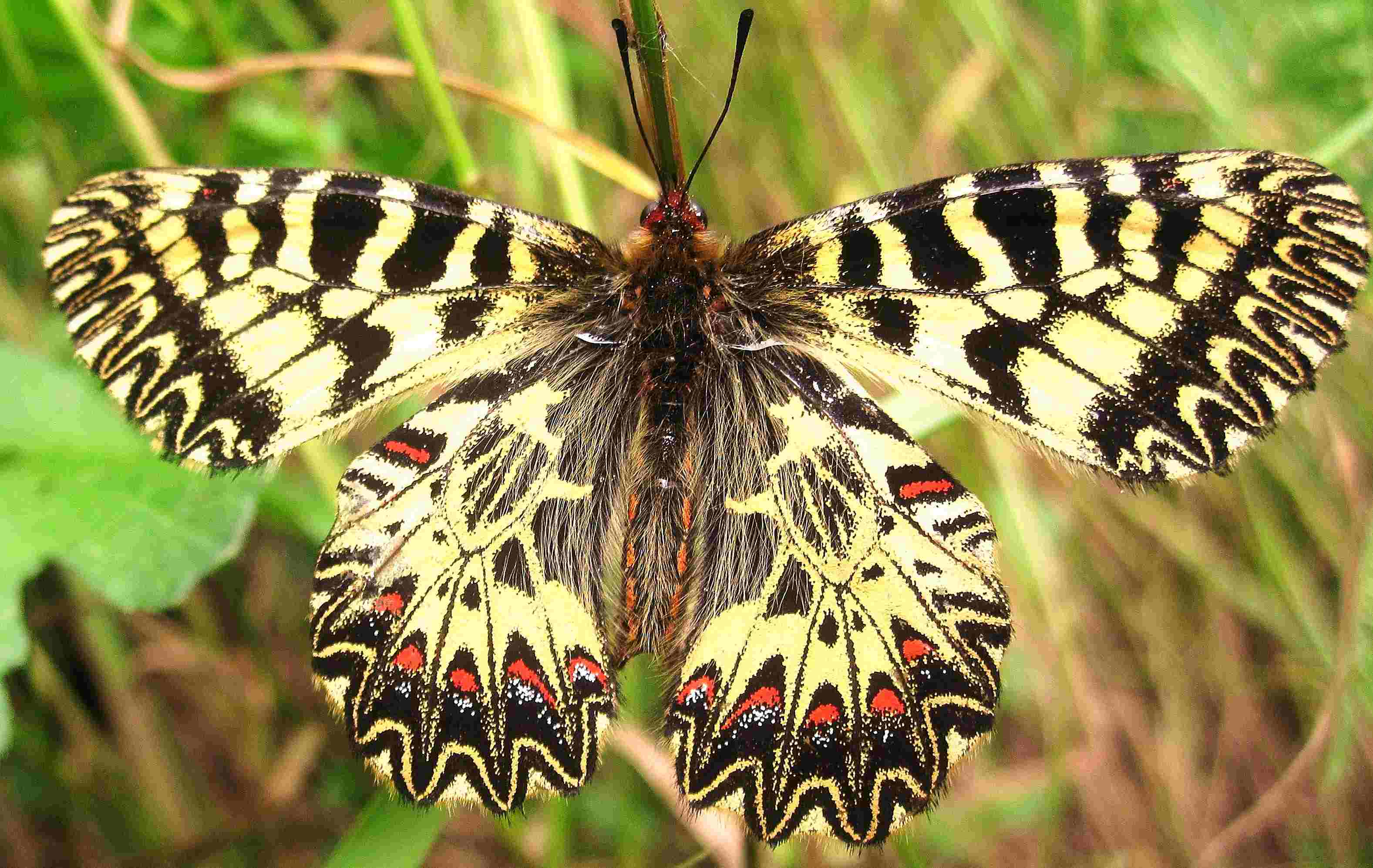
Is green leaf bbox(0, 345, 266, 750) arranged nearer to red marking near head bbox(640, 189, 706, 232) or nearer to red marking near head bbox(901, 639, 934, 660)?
red marking near head bbox(640, 189, 706, 232)

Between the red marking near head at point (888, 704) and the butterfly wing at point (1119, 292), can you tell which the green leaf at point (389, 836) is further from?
the butterfly wing at point (1119, 292)

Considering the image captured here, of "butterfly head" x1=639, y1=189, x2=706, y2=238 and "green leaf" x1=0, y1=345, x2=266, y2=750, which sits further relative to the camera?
"green leaf" x1=0, y1=345, x2=266, y2=750

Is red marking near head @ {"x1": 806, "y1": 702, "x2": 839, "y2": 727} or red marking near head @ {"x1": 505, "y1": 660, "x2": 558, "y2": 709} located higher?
red marking near head @ {"x1": 505, "y1": 660, "x2": 558, "y2": 709}

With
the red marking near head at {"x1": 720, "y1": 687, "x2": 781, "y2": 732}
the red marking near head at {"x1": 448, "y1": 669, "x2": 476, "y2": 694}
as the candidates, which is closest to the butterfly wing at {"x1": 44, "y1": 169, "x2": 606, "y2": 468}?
the red marking near head at {"x1": 448, "y1": 669, "x2": 476, "y2": 694}

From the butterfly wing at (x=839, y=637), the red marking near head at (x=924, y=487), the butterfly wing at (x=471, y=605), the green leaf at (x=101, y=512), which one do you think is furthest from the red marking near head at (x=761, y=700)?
the green leaf at (x=101, y=512)

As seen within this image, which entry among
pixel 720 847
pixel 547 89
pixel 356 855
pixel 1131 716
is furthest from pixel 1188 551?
pixel 356 855

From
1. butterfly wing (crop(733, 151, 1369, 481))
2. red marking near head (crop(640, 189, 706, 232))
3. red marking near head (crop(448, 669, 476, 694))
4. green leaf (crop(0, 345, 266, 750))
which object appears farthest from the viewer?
green leaf (crop(0, 345, 266, 750))

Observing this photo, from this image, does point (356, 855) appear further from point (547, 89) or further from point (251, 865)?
point (547, 89)
